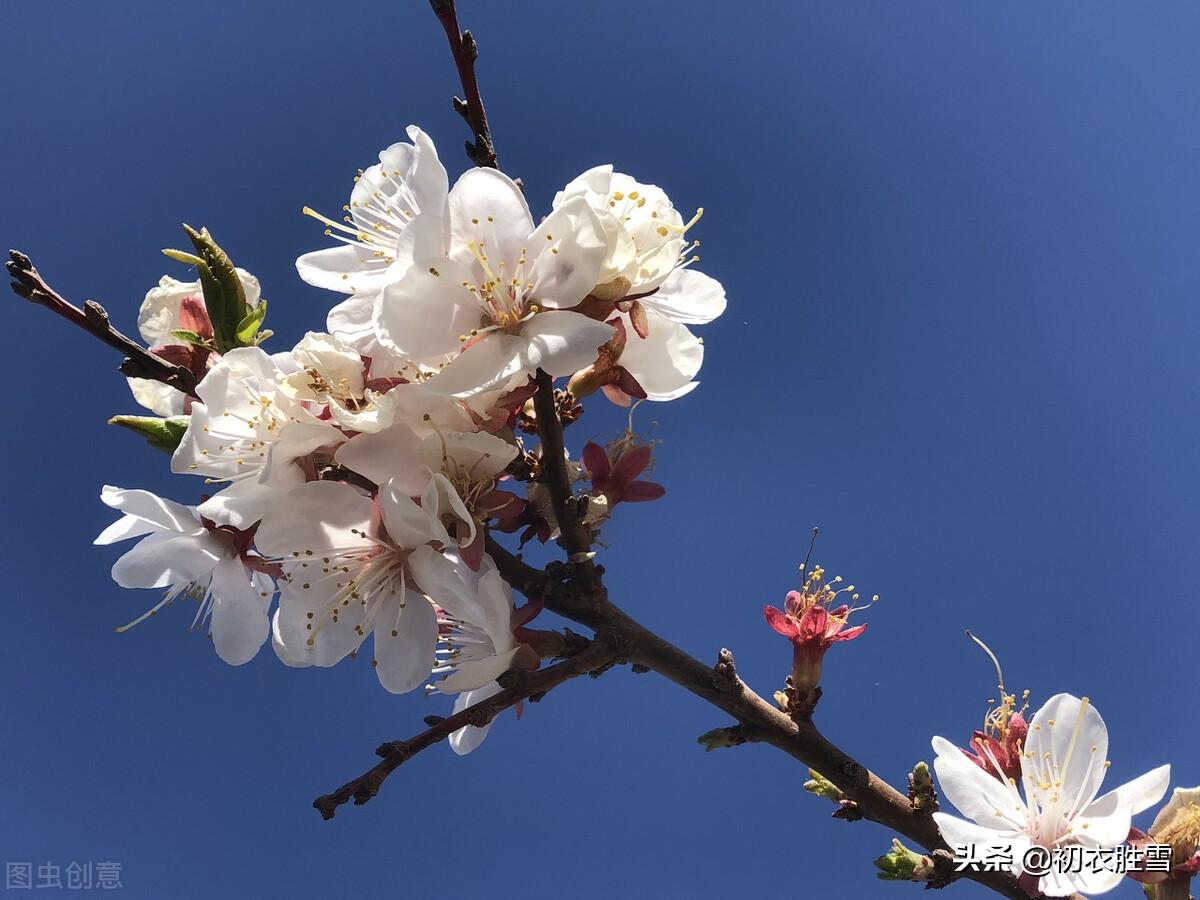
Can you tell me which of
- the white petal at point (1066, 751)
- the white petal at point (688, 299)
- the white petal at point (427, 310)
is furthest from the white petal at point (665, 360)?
the white petal at point (1066, 751)

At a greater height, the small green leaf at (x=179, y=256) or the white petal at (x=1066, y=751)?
the small green leaf at (x=179, y=256)

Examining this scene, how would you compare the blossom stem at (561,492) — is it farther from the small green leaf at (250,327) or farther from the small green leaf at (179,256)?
the small green leaf at (179,256)

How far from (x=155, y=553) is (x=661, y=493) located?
884 millimetres

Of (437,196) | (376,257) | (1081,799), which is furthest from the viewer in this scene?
(1081,799)

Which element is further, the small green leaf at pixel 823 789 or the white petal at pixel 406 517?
the small green leaf at pixel 823 789

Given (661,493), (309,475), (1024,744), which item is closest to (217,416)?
(309,475)

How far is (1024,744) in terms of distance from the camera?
1866 mm

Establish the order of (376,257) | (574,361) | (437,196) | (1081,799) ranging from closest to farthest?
(574,361) → (437,196) → (376,257) → (1081,799)

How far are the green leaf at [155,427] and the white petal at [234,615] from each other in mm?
229

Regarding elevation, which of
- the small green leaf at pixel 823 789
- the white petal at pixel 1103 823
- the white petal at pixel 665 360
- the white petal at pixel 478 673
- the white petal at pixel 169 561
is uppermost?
the white petal at pixel 665 360

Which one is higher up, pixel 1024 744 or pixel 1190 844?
pixel 1024 744

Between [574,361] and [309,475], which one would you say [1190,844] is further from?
[309,475]

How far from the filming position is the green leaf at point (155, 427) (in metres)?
1.41

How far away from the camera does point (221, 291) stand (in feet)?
4.77
